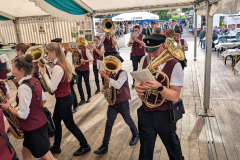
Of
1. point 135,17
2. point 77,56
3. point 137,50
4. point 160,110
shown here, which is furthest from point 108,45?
point 135,17

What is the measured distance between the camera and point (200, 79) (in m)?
7.36

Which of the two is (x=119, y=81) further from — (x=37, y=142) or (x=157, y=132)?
(x=37, y=142)

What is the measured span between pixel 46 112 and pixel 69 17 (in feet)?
13.9

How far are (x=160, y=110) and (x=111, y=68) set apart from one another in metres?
1.14

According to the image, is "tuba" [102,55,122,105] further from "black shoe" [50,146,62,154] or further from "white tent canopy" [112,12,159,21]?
"white tent canopy" [112,12,159,21]

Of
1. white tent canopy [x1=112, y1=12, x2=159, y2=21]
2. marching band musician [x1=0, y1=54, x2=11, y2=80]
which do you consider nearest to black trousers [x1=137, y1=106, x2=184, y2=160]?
marching band musician [x1=0, y1=54, x2=11, y2=80]

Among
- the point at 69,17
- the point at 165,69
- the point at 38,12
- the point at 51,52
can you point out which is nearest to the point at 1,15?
the point at 38,12

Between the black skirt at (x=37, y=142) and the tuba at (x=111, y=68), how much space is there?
1.11 m

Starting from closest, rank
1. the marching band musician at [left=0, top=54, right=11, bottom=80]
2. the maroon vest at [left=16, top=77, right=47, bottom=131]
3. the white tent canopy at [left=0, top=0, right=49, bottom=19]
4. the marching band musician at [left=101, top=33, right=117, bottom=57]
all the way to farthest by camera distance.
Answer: the maroon vest at [left=16, top=77, right=47, bottom=131] → the marching band musician at [left=0, top=54, right=11, bottom=80] → the marching band musician at [left=101, top=33, right=117, bottom=57] → the white tent canopy at [left=0, top=0, right=49, bottom=19]

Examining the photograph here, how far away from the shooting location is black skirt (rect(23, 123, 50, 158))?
2.48 meters

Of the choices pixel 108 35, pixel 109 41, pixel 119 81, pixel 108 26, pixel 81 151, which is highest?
pixel 108 26

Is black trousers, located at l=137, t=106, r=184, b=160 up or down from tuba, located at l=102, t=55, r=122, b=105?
down

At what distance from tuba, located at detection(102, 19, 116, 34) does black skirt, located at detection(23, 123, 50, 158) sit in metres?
4.26

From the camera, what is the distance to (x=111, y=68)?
315 centimetres
